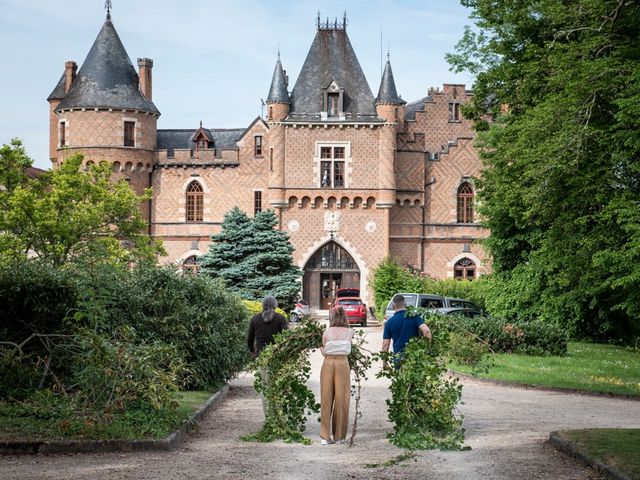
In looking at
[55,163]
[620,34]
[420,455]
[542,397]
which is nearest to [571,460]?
[420,455]

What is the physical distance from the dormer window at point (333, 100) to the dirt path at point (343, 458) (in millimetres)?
42263

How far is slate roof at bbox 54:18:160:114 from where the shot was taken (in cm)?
5728

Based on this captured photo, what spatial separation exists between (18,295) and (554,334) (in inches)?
654

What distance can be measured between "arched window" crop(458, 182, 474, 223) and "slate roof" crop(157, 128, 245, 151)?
13.1 m

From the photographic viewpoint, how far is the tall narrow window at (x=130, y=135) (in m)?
58.4

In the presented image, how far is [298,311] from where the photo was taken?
49469 mm

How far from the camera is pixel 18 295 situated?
16.3 meters

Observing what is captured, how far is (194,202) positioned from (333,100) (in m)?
9.59

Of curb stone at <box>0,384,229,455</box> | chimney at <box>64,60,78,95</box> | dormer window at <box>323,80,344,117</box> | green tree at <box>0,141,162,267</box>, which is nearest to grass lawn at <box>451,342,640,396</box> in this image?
curb stone at <box>0,384,229,455</box>

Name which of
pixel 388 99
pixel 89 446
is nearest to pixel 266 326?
pixel 89 446

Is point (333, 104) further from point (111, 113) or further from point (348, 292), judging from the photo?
point (111, 113)

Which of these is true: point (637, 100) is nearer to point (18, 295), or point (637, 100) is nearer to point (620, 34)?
point (620, 34)

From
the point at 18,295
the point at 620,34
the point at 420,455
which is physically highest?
the point at 620,34

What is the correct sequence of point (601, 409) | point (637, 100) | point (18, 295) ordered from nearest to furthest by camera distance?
1. point (18, 295)
2. point (601, 409)
3. point (637, 100)
